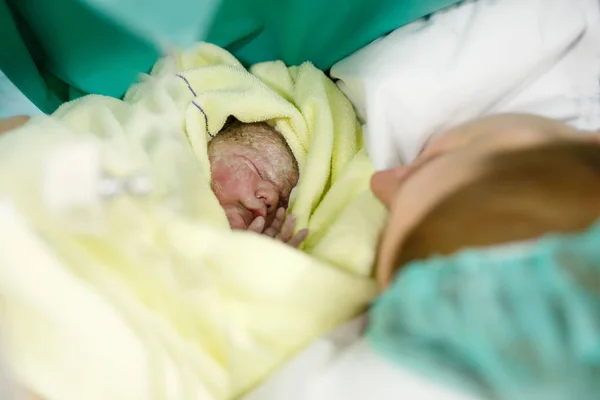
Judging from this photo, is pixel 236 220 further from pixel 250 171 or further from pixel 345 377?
pixel 345 377

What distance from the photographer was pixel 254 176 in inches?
31.5

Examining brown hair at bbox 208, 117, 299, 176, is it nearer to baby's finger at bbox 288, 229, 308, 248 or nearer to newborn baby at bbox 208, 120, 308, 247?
newborn baby at bbox 208, 120, 308, 247

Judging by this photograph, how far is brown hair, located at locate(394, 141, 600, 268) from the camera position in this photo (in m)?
0.38

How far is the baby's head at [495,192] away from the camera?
383 mm

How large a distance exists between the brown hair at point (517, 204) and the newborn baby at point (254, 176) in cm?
32

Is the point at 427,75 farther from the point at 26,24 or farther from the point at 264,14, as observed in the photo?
the point at 26,24

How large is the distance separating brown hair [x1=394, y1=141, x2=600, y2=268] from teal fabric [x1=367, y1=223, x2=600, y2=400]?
0.06 ft

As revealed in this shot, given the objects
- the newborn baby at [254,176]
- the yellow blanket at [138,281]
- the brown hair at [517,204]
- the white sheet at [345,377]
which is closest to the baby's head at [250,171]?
the newborn baby at [254,176]

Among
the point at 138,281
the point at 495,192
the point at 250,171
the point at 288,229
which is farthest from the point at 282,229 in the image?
the point at 495,192

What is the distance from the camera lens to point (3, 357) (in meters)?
0.48

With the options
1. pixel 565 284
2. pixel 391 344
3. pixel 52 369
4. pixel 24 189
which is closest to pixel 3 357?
pixel 52 369

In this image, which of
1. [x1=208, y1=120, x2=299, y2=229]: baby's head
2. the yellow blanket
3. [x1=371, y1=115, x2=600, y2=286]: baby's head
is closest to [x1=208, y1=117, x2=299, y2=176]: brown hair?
[x1=208, y1=120, x2=299, y2=229]: baby's head

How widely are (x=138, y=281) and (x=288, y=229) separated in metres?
0.23

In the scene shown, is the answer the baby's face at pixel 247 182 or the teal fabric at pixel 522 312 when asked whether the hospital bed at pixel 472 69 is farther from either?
the teal fabric at pixel 522 312
